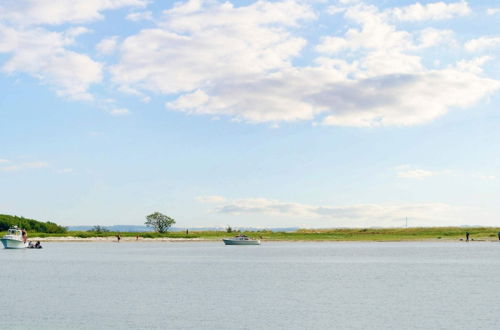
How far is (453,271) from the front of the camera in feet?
267

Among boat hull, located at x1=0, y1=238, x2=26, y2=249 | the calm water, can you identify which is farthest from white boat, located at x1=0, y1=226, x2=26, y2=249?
the calm water

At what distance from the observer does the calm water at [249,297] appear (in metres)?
41.1

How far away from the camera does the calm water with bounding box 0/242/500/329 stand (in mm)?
41094

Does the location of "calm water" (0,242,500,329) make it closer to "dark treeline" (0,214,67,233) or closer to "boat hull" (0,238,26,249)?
"boat hull" (0,238,26,249)

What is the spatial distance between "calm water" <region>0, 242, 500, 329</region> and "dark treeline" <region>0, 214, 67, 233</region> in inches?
4403

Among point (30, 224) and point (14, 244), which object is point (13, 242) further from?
point (30, 224)

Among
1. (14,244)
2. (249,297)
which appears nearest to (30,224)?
(14,244)

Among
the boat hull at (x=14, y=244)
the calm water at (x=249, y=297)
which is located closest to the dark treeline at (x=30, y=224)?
the boat hull at (x=14, y=244)

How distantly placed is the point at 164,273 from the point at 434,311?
133 ft

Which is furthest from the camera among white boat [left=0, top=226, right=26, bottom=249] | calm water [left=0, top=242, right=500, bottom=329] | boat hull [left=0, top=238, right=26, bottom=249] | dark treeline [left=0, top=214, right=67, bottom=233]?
dark treeline [left=0, top=214, right=67, bottom=233]

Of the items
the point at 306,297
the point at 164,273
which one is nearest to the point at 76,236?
the point at 164,273

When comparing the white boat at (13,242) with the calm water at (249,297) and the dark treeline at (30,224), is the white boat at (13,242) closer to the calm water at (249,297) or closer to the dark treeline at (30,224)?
the dark treeline at (30,224)

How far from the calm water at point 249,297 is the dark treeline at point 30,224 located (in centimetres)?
11183

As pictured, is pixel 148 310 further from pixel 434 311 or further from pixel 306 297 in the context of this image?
pixel 434 311
